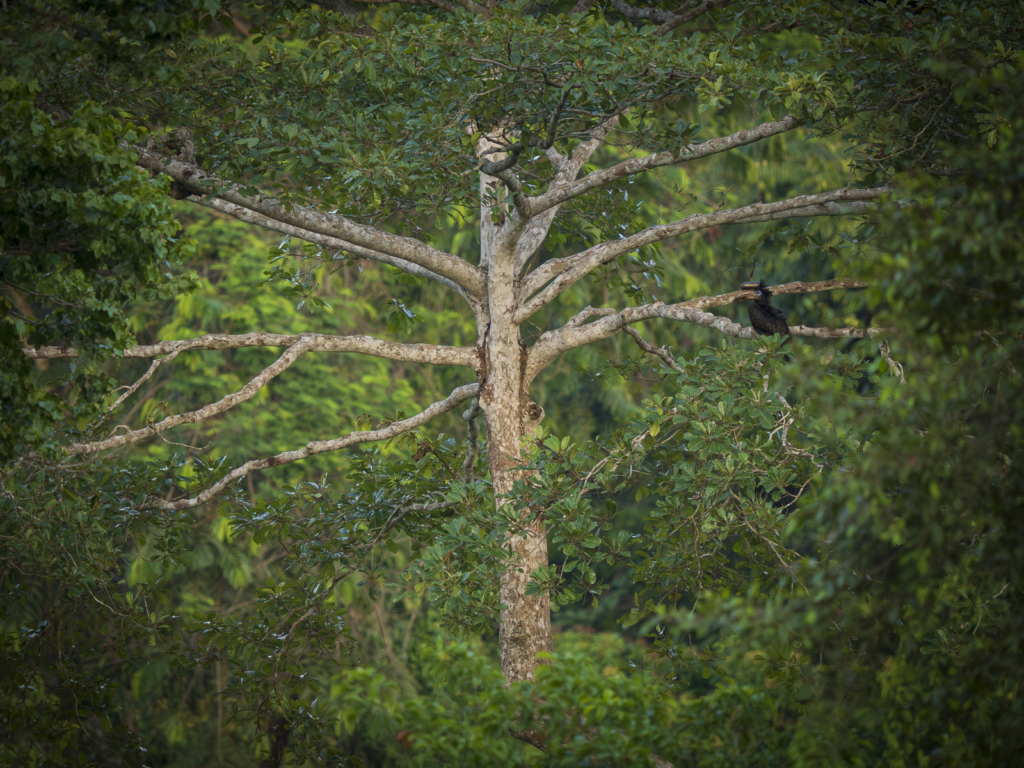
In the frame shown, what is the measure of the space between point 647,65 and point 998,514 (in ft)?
9.77

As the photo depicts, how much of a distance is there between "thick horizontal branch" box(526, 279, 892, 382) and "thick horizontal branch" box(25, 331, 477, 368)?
549mm

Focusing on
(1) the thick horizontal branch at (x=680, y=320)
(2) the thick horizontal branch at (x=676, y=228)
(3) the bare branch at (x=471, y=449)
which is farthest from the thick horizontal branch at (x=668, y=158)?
(3) the bare branch at (x=471, y=449)

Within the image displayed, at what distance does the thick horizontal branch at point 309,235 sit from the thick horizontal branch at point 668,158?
123 centimetres

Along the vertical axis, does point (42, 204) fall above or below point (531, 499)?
above

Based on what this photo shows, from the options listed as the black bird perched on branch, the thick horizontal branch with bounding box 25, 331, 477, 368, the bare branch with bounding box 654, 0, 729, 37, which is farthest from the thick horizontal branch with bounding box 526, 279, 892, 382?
the bare branch with bounding box 654, 0, 729, 37

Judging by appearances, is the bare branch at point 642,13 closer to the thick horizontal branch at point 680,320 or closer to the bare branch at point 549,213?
the bare branch at point 549,213

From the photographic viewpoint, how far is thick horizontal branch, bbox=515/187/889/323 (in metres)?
4.97

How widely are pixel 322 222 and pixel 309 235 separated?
0.73m

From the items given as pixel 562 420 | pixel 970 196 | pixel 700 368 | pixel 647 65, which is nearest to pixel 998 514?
pixel 970 196

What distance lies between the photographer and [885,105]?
475 cm

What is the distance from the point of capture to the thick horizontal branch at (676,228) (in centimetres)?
497

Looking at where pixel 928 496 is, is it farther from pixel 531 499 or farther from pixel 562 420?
pixel 562 420

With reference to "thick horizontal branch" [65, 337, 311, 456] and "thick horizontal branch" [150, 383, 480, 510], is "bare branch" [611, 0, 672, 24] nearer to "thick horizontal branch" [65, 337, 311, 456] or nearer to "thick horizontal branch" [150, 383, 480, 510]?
"thick horizontal branch" [150, 383, 480, 510]

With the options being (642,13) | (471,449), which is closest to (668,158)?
(642,13)
